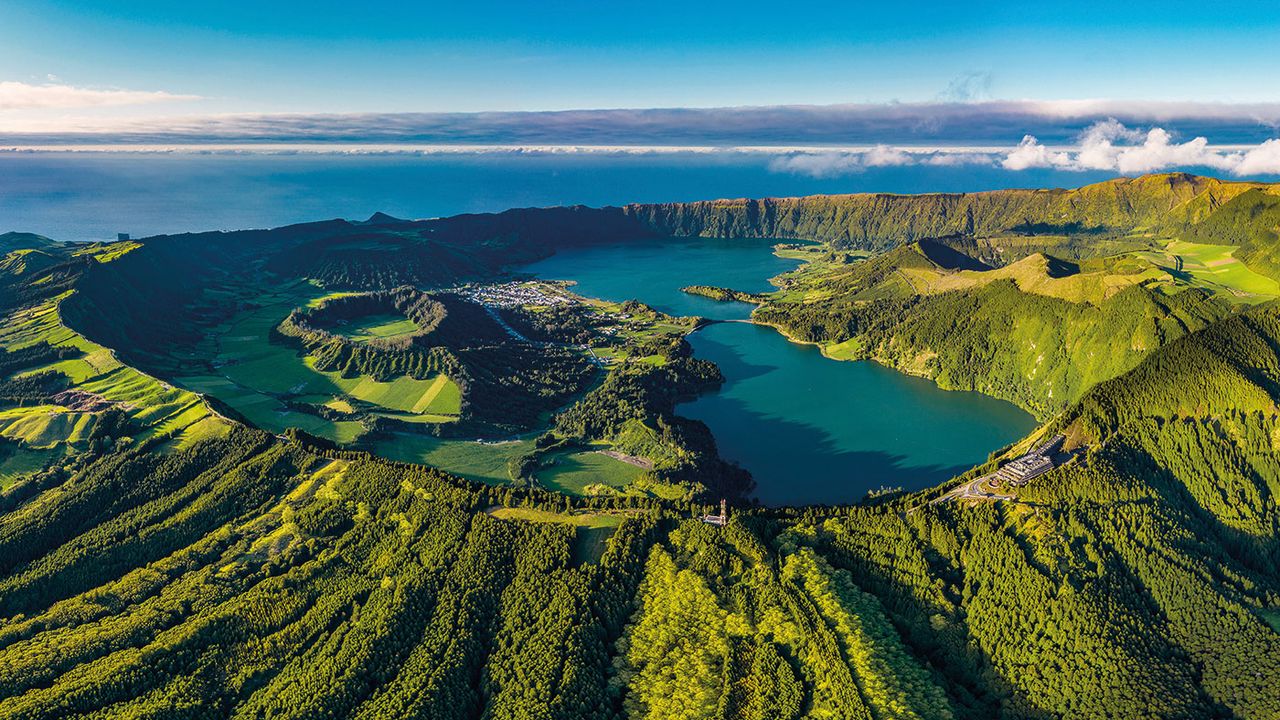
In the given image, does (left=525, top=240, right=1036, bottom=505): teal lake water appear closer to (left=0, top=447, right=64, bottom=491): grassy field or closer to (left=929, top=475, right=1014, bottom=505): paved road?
(left=929, top=475, right=1014, bottom=505): paved road

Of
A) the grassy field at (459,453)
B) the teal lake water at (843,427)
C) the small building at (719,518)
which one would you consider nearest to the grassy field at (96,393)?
the grassy field at (459,453)

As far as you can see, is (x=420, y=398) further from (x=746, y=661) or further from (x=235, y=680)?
(x=746, y=661)

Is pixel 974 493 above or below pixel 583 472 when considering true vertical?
above

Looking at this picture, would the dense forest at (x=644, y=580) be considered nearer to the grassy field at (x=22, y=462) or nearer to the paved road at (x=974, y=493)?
the grassy field at (x=22, y=462)

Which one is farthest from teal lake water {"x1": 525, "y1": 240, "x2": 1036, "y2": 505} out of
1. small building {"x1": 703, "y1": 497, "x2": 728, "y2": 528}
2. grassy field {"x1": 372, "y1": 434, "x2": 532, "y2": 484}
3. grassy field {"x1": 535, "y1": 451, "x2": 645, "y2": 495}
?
grassy field {"x1": 372, "y1": 434, "x2": 532, "y2": 484}

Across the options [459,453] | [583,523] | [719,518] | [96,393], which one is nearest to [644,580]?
[583,523]

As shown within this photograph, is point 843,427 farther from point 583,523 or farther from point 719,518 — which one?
point 583,523
